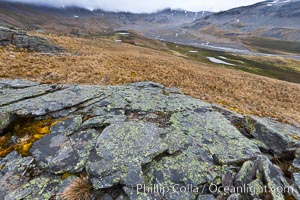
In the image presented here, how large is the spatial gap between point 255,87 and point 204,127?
22599mm

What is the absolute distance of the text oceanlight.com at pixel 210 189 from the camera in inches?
247

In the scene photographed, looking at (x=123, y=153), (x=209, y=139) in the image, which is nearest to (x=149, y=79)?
(x=209, y=139)

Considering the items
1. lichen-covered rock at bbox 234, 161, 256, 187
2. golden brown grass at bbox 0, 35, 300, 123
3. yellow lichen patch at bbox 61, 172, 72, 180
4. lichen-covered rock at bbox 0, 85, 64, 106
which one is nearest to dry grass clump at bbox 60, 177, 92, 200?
yellow lichen patch at bbox 61, 172, 72, 180

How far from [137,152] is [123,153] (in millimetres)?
505

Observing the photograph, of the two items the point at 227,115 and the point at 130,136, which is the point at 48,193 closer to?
the point at 130,136

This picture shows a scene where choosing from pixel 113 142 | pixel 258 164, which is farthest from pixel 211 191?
pixel 113 142

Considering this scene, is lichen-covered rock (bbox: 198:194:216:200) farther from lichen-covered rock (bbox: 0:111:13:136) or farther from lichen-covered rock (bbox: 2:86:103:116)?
lichen-covered rock (bbox: 0:111:13:136)

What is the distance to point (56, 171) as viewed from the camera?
666 centimetres

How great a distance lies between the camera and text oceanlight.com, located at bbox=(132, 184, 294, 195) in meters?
6.28

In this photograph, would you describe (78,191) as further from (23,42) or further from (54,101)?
(23,42)

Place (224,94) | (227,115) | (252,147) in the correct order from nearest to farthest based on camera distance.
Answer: (252,147) < (227,115) < (224,94)

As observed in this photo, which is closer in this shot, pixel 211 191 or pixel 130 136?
pixel 211 191

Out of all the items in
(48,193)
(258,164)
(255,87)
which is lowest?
(255,87)

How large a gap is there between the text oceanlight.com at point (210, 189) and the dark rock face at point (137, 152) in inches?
1.2
